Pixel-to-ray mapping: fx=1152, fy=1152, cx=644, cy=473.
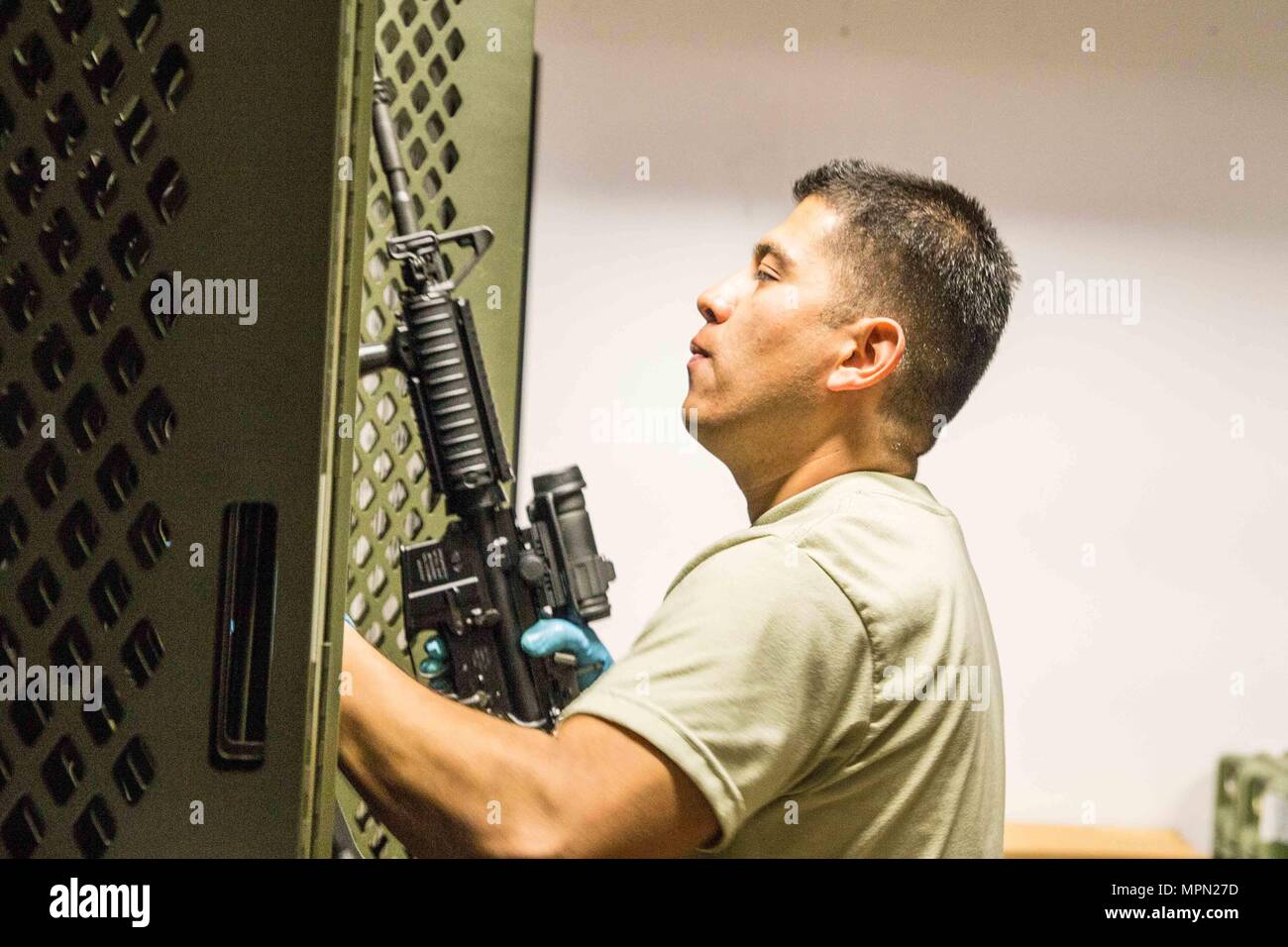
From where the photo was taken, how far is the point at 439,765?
0.82 metres

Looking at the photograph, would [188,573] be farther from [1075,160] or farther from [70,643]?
[1075,160]

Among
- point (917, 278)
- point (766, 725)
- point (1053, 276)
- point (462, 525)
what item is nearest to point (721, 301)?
point (917, 278)

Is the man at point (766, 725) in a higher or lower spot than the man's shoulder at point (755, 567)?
lower

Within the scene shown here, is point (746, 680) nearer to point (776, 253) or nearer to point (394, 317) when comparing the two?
point (776, 253)

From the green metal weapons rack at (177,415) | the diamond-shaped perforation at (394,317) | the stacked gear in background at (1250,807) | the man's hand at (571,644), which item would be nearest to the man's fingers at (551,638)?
the man's hand at (571,644)

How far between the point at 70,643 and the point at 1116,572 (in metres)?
1.90

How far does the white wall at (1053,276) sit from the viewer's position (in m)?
2.08

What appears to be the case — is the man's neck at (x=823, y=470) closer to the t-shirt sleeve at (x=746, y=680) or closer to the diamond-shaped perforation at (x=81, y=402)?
the t-shirt sleeve at (x=746, y=680)

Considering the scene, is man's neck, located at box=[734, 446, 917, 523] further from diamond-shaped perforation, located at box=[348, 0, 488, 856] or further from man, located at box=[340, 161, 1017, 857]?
diamond-shaped perforation, located at box=[348, 0, 488, 856]

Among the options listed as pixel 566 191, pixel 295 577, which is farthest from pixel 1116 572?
pixel 295 577

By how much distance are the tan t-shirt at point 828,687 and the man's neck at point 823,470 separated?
14cm

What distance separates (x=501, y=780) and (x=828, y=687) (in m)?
0.25

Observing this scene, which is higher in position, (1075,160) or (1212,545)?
(1075,160)

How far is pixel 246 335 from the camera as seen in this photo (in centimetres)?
62
